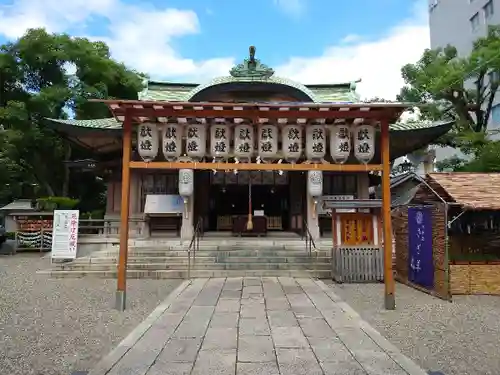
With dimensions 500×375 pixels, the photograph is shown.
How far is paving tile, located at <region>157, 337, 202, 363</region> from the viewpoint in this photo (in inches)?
183

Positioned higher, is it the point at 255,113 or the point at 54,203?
the point at 255,113

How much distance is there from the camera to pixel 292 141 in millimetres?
8164

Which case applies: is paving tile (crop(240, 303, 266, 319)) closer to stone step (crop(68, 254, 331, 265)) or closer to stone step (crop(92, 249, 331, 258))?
stone step (crop(68, 254, 331, 265))

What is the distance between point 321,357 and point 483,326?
136 inches

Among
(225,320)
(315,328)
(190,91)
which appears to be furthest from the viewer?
(190,91)

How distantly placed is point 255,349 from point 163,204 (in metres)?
11.8

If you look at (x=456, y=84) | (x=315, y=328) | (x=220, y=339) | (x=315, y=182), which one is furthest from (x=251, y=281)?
(x=456, y=84)

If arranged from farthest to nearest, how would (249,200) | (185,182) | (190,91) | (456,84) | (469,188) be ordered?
1. (456,84)
2. (190,91)
3. (249,200)
4. (185,182)
5. (469,188)

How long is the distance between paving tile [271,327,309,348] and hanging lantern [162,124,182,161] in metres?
4.21

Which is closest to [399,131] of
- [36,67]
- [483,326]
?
[483,326]

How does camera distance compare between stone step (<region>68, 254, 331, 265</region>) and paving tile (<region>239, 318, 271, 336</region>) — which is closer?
paving tile (<region>239, 318, 271, 336</region>)

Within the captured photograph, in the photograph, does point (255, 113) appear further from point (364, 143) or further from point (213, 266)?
point (213, 266)

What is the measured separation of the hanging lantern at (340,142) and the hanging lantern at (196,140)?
2.80m

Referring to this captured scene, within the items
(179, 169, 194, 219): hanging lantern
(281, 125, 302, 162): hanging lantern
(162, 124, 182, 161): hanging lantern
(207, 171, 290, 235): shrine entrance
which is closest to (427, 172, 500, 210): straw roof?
(281, 125, 302, 162): hanging lantern
